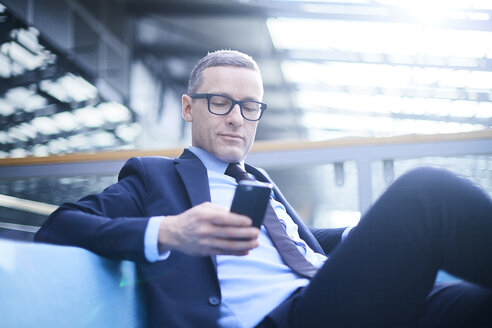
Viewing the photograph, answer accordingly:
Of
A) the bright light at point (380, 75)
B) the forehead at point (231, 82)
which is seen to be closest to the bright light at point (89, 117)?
the bright light at point (380, 75)

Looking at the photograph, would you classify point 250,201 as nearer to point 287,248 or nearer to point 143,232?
Answer: point 143,232

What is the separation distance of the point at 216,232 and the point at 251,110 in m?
0.70

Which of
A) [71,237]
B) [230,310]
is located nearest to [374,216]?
[230,310]

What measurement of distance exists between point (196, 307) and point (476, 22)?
7702mm

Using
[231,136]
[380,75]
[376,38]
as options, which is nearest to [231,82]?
[231,136]

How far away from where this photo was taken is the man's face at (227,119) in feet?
4.62

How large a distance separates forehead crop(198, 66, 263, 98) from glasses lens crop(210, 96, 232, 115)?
0.08ft

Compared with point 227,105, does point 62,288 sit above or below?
below

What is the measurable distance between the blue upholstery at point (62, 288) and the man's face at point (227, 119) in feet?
1.77

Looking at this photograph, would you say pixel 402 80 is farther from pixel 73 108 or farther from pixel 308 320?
pixel 308 320

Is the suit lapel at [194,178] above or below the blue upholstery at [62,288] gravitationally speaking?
above

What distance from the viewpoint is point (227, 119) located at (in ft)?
4.62

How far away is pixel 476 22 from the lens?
7047 millimetres

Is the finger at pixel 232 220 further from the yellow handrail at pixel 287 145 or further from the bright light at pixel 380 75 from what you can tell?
the bright light at pixel 380 75
